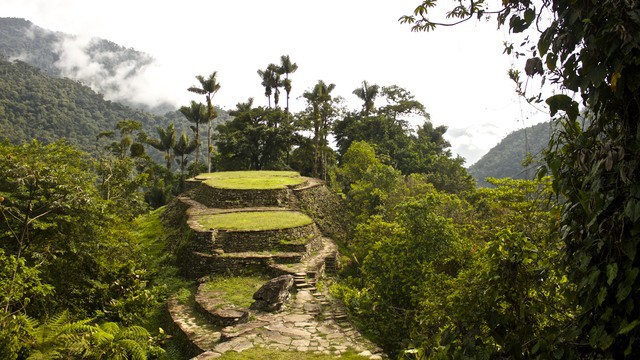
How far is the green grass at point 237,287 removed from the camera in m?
10.9

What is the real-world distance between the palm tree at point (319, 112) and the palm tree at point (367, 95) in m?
5.83

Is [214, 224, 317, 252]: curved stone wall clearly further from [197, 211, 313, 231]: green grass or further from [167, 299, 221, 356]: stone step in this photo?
[167, 299, 221, 356]: stone step

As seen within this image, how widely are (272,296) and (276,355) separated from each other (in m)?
2.95

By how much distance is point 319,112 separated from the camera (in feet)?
101

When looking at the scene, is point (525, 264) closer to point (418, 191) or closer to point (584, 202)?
point (584, 202)

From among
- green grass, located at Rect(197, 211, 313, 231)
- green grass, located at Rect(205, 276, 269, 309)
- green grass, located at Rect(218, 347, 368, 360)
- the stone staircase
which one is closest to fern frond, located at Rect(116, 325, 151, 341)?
the stone staircase

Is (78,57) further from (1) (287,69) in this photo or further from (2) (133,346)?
(2) (133,346)

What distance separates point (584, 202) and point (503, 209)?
11.0m

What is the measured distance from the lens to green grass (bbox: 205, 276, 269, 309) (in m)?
10.9

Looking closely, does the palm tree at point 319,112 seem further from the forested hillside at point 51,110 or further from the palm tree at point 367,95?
the forested hillside at point 51,110

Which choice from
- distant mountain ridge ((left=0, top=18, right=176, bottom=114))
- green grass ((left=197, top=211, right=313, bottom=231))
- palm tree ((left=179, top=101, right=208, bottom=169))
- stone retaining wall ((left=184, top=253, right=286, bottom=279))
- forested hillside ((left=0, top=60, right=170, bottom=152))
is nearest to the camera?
stone retaining wall ((left=184, top=253, right=286, bottom=279))

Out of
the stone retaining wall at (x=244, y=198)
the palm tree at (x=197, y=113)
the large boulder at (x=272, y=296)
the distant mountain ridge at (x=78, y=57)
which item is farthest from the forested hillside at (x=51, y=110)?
the distant mountain ridge at (x=78, y=57)

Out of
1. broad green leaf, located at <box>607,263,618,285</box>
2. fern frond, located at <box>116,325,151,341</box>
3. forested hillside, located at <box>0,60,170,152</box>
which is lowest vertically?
fern frond, located at <box>116,325,151,341</box>

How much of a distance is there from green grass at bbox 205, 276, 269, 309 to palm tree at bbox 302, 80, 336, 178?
16.6m
